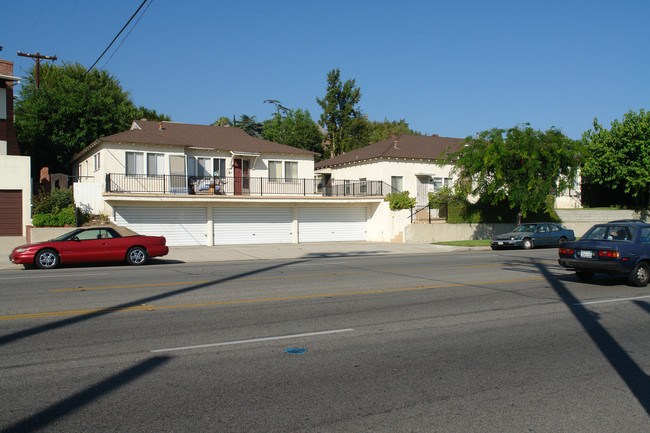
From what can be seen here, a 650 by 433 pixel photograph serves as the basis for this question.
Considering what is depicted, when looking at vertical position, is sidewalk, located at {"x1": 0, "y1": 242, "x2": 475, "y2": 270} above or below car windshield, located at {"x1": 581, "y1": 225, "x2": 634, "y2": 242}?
below

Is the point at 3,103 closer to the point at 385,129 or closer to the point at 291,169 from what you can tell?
the point at 291,169

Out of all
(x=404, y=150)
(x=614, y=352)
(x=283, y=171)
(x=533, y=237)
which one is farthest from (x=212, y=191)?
(x=614, y=352)

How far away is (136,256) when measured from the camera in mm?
19406

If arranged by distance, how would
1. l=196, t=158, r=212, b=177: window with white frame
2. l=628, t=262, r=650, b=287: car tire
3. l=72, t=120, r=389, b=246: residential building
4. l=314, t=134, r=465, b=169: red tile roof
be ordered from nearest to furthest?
l=628, t=262, r=650, b=287: car tire, l=72, t=120, r=389, b=246: residential building, l=196, t=158, r=212, b=177: window with white frame, l=314, t=134, r=465, b=169: red tile roof

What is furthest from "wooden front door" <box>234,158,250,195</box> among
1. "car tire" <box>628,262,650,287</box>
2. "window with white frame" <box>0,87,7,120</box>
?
"car tire" <box>628,262,650,287</box>

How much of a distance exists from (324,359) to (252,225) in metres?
26.1

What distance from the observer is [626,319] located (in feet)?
29.8

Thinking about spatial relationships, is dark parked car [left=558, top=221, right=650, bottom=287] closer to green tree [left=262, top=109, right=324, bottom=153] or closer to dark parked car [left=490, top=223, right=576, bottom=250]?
dark parked car [left=490, top=223, right=576, bottom=250]

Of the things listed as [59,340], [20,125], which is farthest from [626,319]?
[20,125]

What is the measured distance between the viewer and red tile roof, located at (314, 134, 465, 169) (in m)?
37.9

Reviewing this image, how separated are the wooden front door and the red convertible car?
43.0ft

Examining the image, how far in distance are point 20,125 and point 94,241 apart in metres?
24.7

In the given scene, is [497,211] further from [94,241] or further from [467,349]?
[467,349]

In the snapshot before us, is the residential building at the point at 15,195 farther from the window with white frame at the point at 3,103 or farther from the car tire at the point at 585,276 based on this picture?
the car tire at the point at 585,276
